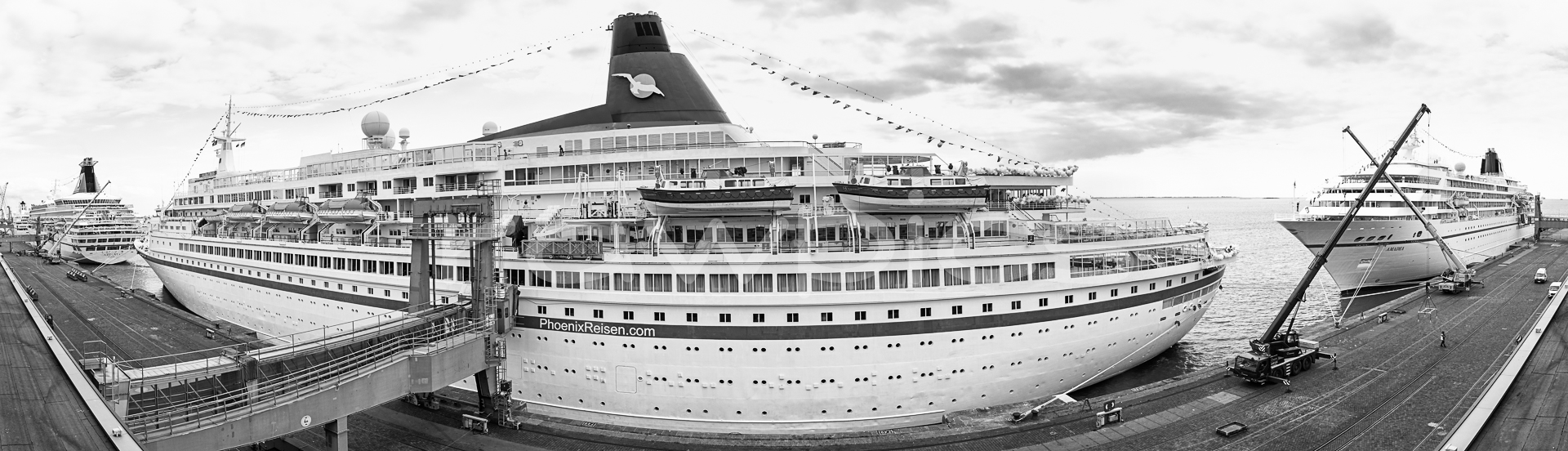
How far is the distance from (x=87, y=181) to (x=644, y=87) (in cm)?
11979

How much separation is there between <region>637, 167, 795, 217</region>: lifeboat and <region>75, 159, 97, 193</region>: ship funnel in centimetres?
12202

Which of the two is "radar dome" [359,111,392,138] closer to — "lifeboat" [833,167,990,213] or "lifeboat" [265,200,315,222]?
"lifeboat" [265,200,315,222]

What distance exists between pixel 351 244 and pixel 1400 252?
60.6 metres

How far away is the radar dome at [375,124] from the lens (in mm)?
36812

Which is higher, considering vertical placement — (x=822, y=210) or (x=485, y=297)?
(x=822, y=210)

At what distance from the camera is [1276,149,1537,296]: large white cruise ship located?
50.6m

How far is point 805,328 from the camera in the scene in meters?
21.6

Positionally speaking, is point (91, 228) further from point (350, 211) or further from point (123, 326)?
point (350, 211)

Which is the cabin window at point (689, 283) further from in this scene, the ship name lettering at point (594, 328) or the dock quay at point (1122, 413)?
the dock quay at point (1122, 413)

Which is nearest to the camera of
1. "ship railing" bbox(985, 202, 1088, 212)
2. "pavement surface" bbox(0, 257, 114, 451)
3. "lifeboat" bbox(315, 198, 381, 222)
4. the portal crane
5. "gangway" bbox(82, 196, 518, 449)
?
"pavement surface" bbox(0, 257, 114, 451)

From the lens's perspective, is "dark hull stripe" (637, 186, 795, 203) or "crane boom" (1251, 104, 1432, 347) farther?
"crane boom" (1251, 104, 1432, 347)

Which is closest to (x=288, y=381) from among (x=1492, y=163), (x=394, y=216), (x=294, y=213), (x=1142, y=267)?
(x=394, y=216)

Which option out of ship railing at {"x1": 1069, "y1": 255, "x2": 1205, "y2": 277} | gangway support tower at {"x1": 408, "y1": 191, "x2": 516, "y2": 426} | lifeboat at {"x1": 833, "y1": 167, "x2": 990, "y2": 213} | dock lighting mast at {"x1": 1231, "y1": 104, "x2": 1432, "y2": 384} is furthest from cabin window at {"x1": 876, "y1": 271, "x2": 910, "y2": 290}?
dock lighting mast at {"x1": 1231, "y1": 104, "x2": 1432, "y2": 384}

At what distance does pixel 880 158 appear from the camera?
26688mm
